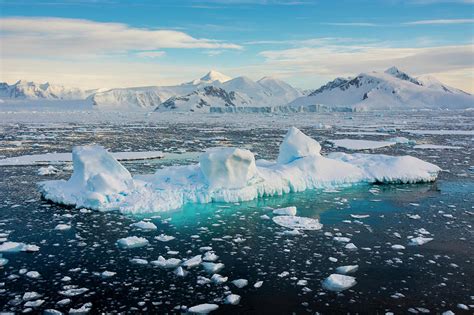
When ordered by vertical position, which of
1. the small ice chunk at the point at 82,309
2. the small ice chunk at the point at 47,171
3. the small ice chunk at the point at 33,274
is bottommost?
the small ice chunk at the point at 82,309

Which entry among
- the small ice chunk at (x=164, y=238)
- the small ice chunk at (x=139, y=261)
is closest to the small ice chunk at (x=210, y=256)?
the small ice chunk at (x=139, y=261)

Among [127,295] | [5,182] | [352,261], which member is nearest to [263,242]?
[352,261]

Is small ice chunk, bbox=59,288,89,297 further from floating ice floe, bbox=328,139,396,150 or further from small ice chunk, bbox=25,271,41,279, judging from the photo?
floating ice floe, bbox=328,139,396,150

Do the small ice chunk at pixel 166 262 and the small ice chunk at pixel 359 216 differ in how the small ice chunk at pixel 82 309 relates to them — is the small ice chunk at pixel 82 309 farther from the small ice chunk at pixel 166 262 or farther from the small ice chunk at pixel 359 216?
the small ice chunk at pixel 359 216

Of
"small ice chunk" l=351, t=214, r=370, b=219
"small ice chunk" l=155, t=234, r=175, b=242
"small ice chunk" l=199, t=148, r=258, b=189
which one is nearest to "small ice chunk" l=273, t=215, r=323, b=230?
"small ice chunk" l=351, t=214, r=370, b=219

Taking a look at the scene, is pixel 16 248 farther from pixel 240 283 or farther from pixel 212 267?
pixel 240 283

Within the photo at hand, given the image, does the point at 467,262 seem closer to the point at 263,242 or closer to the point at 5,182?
the point at 263,242
